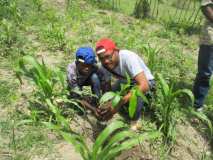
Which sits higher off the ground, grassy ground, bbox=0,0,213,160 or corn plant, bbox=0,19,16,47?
corn plant, bbox=0,19,16,47

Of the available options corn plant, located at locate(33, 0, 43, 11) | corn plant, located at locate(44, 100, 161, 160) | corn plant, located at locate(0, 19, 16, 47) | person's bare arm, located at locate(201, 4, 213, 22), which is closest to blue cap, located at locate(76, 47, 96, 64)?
corn plant, located at locate(44, 100, 161, 160)

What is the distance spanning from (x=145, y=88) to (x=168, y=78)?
4.11ft

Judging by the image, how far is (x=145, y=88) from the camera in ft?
12.5

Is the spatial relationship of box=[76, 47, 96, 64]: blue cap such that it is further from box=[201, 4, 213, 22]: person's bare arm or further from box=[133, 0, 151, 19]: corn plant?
box=[133, 0, 151, 19]: corn plant

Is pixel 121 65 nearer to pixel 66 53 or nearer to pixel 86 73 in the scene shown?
pixel 86 73

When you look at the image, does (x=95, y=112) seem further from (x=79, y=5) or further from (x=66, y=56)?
(x=79, y=5)

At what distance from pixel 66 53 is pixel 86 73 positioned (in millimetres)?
1576

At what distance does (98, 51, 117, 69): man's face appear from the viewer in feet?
12.3

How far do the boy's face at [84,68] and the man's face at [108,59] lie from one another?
6.2 inches

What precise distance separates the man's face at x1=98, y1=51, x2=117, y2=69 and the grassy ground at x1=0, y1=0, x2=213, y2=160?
0.63m

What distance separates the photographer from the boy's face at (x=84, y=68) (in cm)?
387

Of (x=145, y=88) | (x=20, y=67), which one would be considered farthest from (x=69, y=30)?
(x=145, y=88)

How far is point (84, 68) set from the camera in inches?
153

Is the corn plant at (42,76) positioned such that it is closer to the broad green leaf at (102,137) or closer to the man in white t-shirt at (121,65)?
the man in white t-shirt at (121,65)
